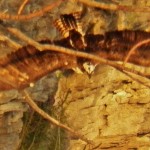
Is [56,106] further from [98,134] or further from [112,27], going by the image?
[112,27]

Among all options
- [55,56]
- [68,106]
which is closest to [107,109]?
[68,106]

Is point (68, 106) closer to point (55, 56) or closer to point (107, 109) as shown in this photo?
point (107, 109)


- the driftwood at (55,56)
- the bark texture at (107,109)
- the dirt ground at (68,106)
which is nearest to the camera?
the driftwood at (55,56)

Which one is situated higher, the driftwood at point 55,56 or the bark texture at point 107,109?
the bark texture at point 107,109

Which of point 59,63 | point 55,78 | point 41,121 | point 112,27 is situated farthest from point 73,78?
point 59,63

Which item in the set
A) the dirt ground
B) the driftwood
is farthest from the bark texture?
the driftwood

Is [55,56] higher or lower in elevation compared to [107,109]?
lower

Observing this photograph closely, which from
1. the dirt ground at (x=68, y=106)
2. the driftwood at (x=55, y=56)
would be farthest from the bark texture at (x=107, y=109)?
the driftwood at (x=55, y=56)

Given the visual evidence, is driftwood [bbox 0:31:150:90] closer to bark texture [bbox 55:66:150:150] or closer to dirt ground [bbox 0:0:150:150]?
dirt ground [bbox 0:0:150:150]

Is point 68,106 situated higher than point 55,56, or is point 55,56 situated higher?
point 68,106

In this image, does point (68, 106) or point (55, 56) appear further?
point (68, 106)

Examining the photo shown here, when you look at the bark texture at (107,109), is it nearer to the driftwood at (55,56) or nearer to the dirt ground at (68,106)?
the dirt ground at (68,106)
